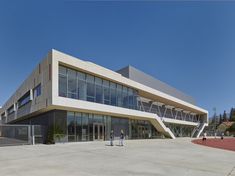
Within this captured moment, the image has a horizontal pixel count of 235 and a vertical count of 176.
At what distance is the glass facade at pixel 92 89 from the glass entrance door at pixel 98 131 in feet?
10.7

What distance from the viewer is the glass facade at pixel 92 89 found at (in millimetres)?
27806

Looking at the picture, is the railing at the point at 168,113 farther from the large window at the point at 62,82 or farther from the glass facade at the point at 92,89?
the large window at the point at 62,82

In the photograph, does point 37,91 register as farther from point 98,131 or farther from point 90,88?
point 98,131

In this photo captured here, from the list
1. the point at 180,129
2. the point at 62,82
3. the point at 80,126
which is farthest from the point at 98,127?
the point at 180,129

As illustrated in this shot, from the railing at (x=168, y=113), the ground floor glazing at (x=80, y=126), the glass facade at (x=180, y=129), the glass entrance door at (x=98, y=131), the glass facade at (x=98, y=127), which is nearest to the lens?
the ground floor glazing at (x=80, y=126)

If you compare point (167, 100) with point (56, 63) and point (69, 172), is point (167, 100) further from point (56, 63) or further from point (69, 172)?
point (69, 172)

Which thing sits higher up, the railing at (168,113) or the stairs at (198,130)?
the railing at (168,113)

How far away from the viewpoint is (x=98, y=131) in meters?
33.7

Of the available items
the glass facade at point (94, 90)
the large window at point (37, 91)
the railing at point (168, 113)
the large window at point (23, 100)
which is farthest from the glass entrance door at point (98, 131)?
the large window at point (23, 100)

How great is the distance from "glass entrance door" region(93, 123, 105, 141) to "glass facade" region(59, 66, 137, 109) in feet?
10.7

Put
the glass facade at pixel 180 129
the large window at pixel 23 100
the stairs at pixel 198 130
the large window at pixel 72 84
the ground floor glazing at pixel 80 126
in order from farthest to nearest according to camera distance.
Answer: the stairs at pixel 198 130 → the glass facade at pixel 180 129 → the large window at pixel 23 100 → the ground floor glazing at pixel 80 126 → the large window at pixel 72 84

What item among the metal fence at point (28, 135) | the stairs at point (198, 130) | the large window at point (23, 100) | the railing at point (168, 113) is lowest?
the stairs at point (198, 130)

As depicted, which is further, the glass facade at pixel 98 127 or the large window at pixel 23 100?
the large window at pixel 23 100

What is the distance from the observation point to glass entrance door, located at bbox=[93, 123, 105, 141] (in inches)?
1302
